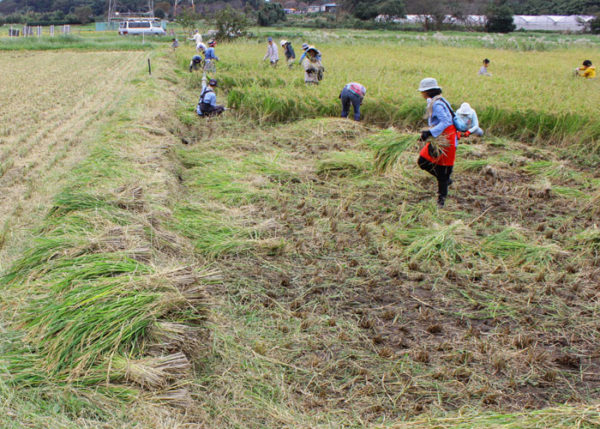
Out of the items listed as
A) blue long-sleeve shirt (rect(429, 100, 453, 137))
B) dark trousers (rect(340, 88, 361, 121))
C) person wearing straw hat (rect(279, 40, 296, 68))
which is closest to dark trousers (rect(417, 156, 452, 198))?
blue long-sleeve shirt (rect(429, 100, 453, 137))

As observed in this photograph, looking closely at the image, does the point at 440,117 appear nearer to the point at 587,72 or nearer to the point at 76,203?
the point at 76,203

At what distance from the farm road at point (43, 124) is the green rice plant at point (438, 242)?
3.15 meters

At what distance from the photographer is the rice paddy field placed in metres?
2.25

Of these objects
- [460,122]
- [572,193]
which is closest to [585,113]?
[572,193]

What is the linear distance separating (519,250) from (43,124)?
24.2ft

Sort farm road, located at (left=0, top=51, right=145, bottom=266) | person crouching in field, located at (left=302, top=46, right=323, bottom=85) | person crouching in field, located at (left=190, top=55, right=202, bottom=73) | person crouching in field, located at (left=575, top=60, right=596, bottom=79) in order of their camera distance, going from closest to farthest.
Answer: farm road, located at (left=0, top=51, right=145, bottom=266) < person crouching in field, located at (left=302, top=46, right=323, bottom=85) < person crouching in field, located at (left=575, top=60, right=596, bottom=79) < person crouching in field, located at (left=190, top=55, right=202, bottom=73)

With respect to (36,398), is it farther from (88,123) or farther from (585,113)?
(585,113)

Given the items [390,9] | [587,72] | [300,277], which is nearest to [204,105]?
[300,277]

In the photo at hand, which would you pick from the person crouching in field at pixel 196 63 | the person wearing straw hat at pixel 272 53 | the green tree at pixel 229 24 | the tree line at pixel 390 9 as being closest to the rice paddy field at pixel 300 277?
the person crouching in field at pixel 196 63

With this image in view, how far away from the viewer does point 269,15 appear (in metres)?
Answer: 42.8

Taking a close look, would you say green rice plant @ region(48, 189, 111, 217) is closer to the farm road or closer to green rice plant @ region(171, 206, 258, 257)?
the farm road

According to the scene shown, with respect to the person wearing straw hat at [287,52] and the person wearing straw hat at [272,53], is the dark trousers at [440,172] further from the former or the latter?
the person wearing straw hat at [272,53]

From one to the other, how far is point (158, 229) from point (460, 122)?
9.56ft

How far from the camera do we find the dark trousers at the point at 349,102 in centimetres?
746
